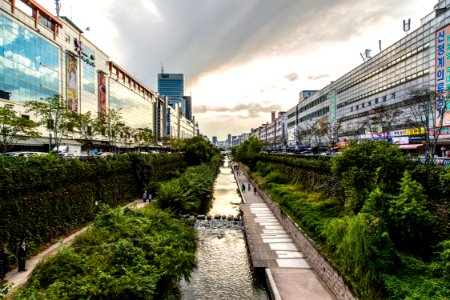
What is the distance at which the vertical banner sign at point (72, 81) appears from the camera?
52.6 metres

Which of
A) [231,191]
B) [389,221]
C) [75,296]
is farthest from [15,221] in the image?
[231,191]

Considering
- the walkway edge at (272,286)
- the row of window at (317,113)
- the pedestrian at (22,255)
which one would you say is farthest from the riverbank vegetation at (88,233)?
the row of window at (317,113)

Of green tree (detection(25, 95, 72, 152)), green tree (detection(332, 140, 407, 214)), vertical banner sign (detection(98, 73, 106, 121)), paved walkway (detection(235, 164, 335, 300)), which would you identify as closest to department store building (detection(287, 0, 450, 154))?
green tree (detection(332, 140, 407, 214))

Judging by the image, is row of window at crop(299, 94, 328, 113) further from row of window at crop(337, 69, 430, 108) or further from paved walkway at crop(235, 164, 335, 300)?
paved walkway at crop(235, 164, 335, 300)

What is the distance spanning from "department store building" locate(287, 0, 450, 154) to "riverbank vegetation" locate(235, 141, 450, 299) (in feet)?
89.0

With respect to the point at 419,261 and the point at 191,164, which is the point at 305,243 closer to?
the point at 419,261

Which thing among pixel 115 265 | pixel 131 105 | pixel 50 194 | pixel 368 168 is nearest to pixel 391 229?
pixel 368 168

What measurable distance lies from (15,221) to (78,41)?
→ 177ft

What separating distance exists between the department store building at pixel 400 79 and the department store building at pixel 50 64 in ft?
177

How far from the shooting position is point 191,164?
69.9 metres

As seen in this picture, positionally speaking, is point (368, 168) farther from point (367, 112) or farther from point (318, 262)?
point (367, 112)

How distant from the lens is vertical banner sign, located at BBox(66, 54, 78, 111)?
52625mm

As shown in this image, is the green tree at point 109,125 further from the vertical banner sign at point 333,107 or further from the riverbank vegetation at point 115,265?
the vertical banner sign at point 333,107

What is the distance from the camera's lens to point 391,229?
1190 cm
